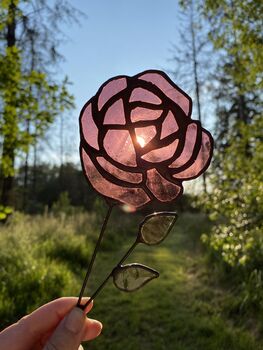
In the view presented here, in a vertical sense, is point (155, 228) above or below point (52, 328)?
above

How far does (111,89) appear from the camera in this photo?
1.29 metres

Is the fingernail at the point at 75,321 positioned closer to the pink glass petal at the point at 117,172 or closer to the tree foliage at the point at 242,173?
the pink glass petal at the point at 117,172

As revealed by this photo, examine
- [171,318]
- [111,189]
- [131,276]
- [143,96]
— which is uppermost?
[143,96]

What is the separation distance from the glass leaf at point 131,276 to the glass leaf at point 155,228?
0.09m

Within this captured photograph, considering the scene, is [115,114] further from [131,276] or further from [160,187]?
[131,276]

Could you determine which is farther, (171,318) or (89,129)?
(171,318)

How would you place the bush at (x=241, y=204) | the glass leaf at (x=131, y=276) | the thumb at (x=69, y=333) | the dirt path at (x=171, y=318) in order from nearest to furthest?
the thumb at (x=69, y=333)
the glass leaf at (x=131, y=276)
the bush at (x=241, y=204)
the dirt path at (x=171, y=318)

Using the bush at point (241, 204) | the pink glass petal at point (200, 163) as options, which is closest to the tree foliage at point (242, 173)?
the bush at point (241, 204)

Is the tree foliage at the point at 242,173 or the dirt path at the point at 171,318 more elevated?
the tree foliage at the point at 242,173

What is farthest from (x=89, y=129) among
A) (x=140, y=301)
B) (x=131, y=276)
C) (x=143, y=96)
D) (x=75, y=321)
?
(x=140, y=301)

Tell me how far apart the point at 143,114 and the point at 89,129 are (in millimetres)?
197

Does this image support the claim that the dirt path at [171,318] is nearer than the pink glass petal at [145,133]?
No

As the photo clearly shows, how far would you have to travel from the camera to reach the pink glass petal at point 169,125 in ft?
4.18

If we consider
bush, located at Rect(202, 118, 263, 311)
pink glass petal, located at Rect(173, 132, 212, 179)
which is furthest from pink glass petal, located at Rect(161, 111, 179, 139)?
bush, located at Rect(202, 118, 263, 311)
